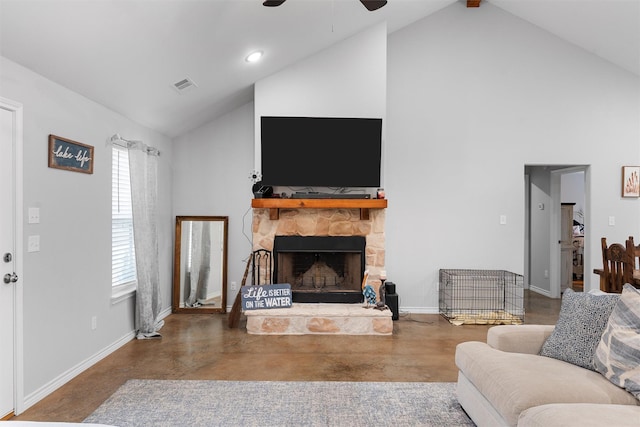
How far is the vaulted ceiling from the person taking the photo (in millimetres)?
2551

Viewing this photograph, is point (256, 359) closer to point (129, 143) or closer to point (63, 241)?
point (63, 241)

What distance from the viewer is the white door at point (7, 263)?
8.32ft

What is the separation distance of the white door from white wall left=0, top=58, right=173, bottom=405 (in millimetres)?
104

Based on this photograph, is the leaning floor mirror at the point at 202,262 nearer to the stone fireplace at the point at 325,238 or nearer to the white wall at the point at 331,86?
the stone fireplace at the point at 325,238

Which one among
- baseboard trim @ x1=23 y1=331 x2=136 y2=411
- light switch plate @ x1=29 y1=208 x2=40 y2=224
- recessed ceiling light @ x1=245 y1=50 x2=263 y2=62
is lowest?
baseboard trim @ x1=23 y1=331 x2=136 y2=411

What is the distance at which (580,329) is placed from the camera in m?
2.35

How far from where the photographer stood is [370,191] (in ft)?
16.0

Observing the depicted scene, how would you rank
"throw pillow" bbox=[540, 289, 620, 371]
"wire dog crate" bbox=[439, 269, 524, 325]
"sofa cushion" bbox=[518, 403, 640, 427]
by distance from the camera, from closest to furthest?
"sofa cushion" bbox=[518, 403, 640, 427]
"throw pillow" bbox=[540, 289, 620, 371]
"wire dog crate" bbox=[439, 269, 524, 325]

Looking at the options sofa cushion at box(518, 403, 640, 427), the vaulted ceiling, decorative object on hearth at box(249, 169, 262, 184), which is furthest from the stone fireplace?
sofa cushion at box(518, 403, 640, 427)

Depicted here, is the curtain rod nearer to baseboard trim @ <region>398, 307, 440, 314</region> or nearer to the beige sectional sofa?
the beige sectional sofa

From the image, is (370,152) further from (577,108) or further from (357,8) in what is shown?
(577,108)

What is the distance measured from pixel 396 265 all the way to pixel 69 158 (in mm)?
3802

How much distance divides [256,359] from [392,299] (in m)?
1.90

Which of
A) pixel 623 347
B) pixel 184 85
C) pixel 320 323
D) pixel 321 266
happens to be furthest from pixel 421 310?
pixel 184 85
